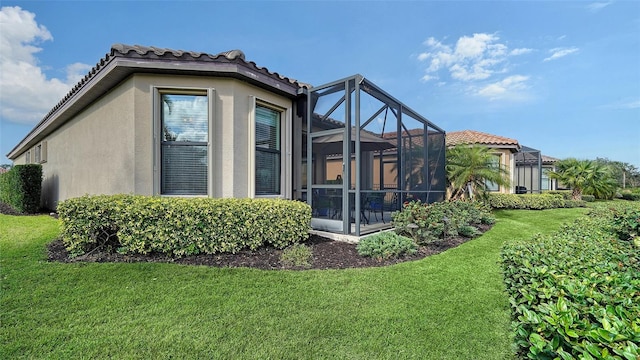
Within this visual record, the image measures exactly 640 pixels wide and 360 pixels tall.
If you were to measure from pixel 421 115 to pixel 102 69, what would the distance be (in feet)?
28.0

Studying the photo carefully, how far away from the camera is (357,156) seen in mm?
5859

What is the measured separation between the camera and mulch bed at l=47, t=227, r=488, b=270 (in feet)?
14.6

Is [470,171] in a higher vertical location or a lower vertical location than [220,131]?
lower

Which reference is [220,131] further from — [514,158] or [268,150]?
[514,158]

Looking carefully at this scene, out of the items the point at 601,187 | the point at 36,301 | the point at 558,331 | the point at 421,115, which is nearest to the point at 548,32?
the point at 421,115

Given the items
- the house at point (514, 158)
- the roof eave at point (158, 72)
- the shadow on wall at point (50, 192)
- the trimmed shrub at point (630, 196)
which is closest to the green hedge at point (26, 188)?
the shadow on wall at point (50, 192)

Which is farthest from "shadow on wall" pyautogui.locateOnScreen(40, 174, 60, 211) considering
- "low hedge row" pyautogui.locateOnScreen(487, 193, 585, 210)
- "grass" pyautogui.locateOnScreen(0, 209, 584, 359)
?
"low hedge row" pyautogui.locateOnScreen(487, 193, 585, 210)

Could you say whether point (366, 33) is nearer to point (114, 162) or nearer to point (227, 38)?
point (227, 38)

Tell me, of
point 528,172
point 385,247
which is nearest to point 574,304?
point 385,247

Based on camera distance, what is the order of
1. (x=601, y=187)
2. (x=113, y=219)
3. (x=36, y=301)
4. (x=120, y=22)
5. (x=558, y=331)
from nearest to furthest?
(x=558, y=331) → (x=36, y=301) → (x=113, y=219) → (x=120, y=22) → (x=601, y=187)

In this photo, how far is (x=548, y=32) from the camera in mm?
8266

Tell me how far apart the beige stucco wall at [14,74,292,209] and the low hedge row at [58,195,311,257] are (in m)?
0.98

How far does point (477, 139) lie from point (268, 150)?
13.6 meters

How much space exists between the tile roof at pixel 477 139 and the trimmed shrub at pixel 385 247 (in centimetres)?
1069
